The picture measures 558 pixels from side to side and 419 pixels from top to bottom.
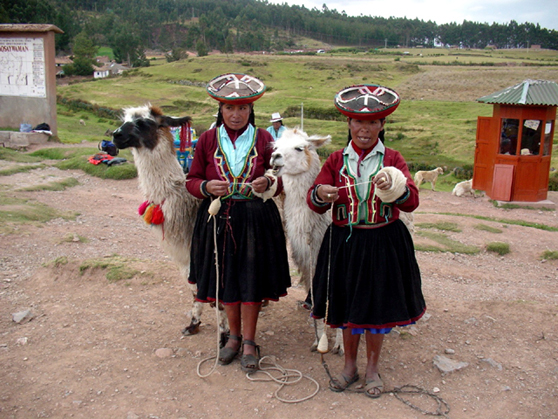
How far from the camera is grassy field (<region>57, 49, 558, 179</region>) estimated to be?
21.4m

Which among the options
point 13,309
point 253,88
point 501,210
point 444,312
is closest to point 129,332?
point 13,309

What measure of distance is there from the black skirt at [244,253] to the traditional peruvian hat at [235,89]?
70 centimetres

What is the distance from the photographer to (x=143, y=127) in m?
3.93

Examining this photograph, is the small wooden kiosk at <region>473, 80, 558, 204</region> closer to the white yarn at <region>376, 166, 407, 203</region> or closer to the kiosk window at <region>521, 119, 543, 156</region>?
the kiosk window at <region>521, 119, 543, 156</region>

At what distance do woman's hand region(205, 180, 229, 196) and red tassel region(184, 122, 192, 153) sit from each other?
Answer: 1100 mm

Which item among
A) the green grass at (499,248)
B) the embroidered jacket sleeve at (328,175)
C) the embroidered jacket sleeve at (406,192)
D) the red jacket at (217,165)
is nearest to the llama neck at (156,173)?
the red jacket at (217,165)

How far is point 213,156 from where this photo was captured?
3367 millimetres

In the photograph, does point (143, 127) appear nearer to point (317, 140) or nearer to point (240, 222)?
point (240, 222)

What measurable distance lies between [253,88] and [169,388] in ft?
6.90

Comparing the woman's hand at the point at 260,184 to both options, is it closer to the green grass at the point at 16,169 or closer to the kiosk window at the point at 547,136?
the green grass at the point at 16,169

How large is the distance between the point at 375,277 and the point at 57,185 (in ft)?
27.8

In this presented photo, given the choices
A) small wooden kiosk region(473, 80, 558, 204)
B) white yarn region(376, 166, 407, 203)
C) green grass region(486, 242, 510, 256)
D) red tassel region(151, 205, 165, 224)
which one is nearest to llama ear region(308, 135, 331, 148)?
white yarn region(376, 166, 407, 203)

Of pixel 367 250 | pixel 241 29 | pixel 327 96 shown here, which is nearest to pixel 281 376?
pixel 367 250

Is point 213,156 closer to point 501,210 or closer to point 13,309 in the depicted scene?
point 13,309
